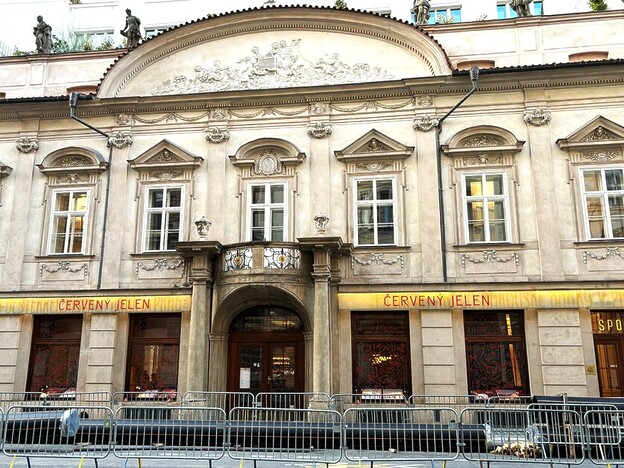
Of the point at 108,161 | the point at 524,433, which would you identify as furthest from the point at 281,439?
the point at 108,161

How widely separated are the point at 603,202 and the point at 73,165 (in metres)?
15.8

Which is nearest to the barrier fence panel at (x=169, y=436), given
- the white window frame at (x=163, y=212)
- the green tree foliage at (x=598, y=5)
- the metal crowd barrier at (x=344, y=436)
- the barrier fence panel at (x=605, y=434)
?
the metal crowd barrier at (x=344, y=436)

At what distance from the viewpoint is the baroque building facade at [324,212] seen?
1569 centimetres

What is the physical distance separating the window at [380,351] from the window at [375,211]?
2184mm

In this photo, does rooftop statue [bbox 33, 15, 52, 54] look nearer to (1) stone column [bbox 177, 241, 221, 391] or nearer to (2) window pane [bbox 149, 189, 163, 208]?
(2) window pane [bbox 149, 189, 163, 208]

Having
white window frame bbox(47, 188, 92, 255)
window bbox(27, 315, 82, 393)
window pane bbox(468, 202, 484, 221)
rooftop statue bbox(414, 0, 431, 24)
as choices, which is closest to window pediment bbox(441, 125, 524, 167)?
window pane bbox(468, 202, 484, 221)

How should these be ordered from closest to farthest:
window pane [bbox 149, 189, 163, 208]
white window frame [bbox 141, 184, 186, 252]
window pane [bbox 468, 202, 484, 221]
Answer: window pane [bbox 468, 202, 484, 221], white window frame [bbox 141, 184, 186, 252], window pane [bbox 149, 189, 163, 208]

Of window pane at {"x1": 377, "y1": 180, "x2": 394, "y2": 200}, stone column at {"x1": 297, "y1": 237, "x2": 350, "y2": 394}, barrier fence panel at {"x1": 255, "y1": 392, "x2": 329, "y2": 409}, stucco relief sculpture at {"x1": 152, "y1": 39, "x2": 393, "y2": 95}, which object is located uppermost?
stucco relief sculpture at {"x1": 152, "y1": 39, "x2": 393, "y2": 95}

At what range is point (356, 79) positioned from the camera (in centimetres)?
1836

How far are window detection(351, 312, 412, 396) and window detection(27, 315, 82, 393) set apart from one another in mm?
8164

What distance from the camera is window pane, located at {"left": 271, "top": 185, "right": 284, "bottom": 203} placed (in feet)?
57.7

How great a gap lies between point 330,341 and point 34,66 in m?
14.0

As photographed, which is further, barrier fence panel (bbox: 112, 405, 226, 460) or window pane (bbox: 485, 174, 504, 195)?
window pane (bbox: 485, 174, 504, 195)

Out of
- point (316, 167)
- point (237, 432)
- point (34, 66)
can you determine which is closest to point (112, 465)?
point (237, 432)
